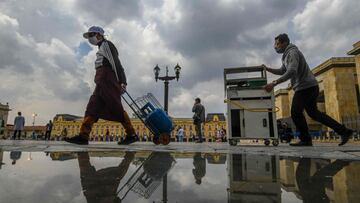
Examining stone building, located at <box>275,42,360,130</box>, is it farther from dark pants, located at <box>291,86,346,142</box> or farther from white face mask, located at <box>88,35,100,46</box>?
white face mask, located at <box>88,35,100,46</box>

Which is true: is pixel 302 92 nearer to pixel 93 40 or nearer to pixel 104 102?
pixel 104 102

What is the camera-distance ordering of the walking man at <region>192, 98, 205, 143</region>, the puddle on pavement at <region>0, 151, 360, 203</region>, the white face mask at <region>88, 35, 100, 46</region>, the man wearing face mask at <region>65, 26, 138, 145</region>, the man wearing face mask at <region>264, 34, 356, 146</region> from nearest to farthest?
the puddle on pavement at <region>0, 151, 360, 203</region> → the man wearing face mask at <region>264, 34, 356, 146</region> → the man wearing face mask at <region>65, 26, 138, 145</region> → the white face mask at <region>88, 35, 100, 46</region> → the walking man at <region>192, 98, 205, 143</region>

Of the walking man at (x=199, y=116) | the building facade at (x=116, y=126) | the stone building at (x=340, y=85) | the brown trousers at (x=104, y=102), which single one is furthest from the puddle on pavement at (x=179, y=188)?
the building facade at (x=116, y=126)

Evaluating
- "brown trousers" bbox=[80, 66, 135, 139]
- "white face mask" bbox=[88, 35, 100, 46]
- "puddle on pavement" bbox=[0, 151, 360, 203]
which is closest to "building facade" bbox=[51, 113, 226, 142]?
"white face mask" bbox=[88, 35, 100, 46]

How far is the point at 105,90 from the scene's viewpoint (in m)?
5.08

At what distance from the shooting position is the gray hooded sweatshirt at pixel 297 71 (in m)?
4.80

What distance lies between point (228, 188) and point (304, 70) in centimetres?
450

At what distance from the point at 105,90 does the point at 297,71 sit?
3.94 m

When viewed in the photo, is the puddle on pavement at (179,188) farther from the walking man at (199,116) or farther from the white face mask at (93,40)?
the walking man at (199,116)

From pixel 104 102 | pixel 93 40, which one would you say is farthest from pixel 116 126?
pixel 104 102

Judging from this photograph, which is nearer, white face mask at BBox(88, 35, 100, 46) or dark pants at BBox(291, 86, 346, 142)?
dark pants at BBox(291, 86, 346, 142)

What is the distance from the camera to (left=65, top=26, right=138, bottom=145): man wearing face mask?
4992 mm

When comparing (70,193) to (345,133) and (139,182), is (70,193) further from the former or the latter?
(345,133)

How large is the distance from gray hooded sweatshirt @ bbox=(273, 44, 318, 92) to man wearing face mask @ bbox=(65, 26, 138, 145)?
3299mm
